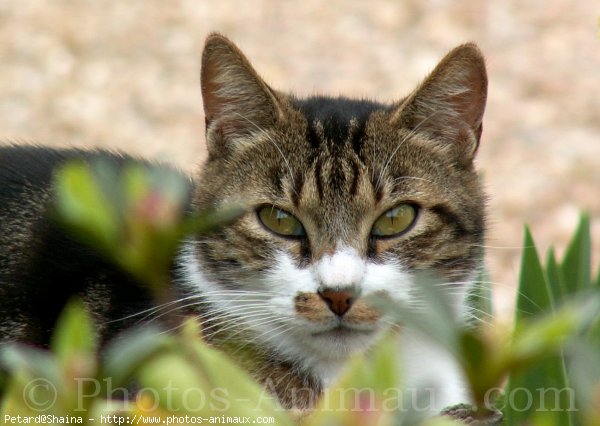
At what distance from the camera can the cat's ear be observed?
229cm

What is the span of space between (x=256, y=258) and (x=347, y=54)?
11.0 ft

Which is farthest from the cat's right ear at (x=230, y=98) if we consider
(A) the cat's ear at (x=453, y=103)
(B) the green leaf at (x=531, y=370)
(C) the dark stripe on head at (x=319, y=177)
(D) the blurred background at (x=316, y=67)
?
(D) the blurred background at (x=316, y=67)

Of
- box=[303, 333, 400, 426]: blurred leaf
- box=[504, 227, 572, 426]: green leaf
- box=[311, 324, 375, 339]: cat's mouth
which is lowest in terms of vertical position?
box=[303, 333, 400, 426]: blurred leaf

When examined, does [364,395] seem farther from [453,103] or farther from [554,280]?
Answer: [453,103]

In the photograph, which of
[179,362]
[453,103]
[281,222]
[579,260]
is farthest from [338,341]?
[179,362]

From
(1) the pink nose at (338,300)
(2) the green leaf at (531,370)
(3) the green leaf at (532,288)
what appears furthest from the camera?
(1) the pink nose at (338,300)

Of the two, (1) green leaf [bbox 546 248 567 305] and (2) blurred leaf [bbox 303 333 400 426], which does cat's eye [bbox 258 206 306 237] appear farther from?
(2) blurred leaf [bbox 303 333 400 426]

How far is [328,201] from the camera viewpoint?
2.21 meters

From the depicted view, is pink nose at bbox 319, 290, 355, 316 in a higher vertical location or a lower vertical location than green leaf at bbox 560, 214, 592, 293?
lower

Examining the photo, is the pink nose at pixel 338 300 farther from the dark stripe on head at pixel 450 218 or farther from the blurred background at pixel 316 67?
the blurred background at pixel 316 67

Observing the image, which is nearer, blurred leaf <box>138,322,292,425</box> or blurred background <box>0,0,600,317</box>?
blurred leaf <box>138,322,292,425</box>

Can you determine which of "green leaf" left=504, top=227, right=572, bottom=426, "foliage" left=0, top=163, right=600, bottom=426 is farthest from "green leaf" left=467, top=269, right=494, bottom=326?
"foliage" left=0, top=163, right=600, bottom=426

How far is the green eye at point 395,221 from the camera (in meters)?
2.23

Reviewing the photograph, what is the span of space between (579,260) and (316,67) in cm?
341
